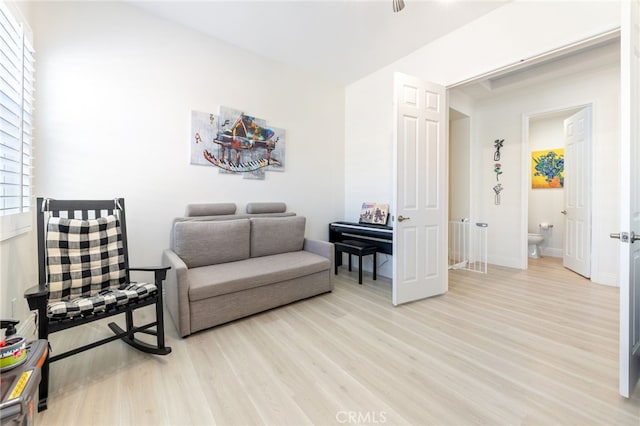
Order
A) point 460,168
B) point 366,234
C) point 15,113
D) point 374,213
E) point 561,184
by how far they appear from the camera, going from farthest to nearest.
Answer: point 561,184 < point 460,168 < point 374,213 < point 366,234 < point 15,113

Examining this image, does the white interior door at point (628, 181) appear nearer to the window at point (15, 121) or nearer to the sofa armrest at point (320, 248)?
the sofa armrest at point (320, 248)

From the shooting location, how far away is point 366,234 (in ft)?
11.9

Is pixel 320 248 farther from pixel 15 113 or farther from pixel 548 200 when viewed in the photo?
pixel 548 200

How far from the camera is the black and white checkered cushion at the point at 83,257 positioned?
175 centimetres

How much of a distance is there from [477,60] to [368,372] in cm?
311

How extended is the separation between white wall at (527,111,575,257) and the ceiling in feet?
11.4

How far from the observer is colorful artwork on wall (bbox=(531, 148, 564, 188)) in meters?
4.84

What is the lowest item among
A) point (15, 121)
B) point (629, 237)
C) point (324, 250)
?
point (324, 250)

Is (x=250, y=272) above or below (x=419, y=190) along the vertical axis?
below

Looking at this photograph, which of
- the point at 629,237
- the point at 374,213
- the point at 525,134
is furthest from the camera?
the point at 525,134

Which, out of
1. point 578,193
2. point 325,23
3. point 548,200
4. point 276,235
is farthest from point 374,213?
point 548,200

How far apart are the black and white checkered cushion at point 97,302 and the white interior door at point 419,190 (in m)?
2.23

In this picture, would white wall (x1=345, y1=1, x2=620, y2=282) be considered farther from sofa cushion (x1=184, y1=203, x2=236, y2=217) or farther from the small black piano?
sofa cushion (x1=184, y1=203, x2=236, y2=217)

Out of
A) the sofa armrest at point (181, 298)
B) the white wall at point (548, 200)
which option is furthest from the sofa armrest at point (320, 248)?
the white wall at point (548, 200)
